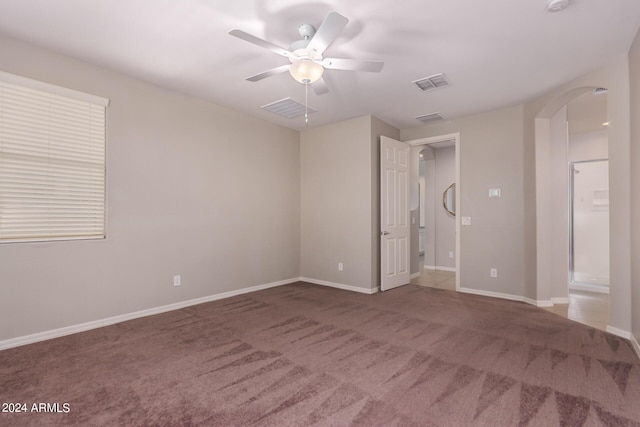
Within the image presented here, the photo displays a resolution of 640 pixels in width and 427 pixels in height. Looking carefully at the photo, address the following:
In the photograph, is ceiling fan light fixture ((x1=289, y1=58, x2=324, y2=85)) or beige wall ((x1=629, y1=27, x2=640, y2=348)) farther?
beige wall ((x1=629, y1=27, x2=640, y2=348))

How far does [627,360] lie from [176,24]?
14.7 feet

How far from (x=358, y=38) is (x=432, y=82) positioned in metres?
1.29

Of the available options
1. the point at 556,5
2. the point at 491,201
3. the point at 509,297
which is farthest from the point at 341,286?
the point at 556,5

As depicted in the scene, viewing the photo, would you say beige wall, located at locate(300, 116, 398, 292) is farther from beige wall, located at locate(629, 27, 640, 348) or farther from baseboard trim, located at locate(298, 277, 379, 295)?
beige wall, located at locate(629, 27, 640, 348)

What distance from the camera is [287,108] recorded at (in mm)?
4426

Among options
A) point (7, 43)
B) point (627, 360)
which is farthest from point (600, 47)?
point (7, 43)

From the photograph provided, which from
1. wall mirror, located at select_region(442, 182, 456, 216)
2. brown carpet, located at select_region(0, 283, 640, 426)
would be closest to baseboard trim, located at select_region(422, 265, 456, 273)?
wall mirror, located at select_region(442, 182, 456, 216)

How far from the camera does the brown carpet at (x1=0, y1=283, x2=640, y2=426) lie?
70.9 inches

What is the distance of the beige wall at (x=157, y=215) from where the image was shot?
9.40 feet

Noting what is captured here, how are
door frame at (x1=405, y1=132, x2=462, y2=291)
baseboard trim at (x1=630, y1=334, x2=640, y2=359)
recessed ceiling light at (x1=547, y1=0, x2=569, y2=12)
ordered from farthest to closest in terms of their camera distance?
door frame at (x1=405, y1=132, x2=462, y2=291)
baseboard trim at (x1=630, y1=334, x2=640, y2=359)
recessed ceiling light at (x1=547, y1=0, x2=569, y2=12)

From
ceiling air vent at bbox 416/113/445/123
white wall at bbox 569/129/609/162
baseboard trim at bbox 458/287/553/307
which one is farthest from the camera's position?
white wall at bbox 569/129/609/162

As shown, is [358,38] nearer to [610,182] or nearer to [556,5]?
[556,5]

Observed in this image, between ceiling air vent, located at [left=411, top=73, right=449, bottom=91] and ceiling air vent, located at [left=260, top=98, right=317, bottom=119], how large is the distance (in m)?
1.54

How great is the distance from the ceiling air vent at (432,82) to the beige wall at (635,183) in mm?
1540
